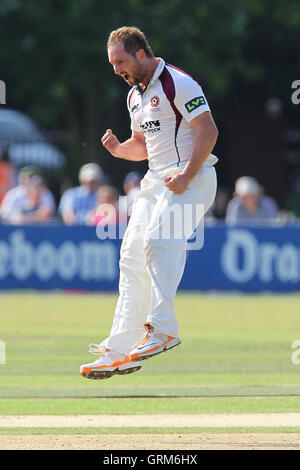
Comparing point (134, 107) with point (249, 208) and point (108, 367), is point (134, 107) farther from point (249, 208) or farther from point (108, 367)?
point (249, 208)

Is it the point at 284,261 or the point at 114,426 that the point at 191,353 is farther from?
the point at 284,261

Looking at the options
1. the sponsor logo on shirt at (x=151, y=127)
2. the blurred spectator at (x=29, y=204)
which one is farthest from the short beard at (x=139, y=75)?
the blurred spectator at (x=29, y=204)

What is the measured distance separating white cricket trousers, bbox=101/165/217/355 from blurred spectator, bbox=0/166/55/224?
1283 centimetres

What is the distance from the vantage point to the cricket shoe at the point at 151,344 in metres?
8.08

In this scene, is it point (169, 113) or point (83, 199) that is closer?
point (169, 113)

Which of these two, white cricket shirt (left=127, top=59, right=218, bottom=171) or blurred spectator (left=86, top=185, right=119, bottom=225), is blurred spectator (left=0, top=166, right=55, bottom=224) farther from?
white cricket shirt (left=127, top=59, right=218, bottom=171)

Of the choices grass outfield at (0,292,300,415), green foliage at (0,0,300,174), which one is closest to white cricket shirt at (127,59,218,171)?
grass outfield at (0,292,300,415)

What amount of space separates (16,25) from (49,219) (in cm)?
1103

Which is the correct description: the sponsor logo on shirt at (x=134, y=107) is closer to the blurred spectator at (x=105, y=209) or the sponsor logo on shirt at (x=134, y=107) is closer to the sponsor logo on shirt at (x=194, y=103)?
the sponsor logo on shirt at (x=194, y=103)

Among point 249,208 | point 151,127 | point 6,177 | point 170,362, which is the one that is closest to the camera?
point 151,127

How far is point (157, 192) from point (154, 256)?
1.46 ft

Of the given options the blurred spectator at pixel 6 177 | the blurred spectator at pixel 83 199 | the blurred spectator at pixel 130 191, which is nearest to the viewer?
the blurred spectator at pixel 83 199

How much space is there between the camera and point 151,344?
319 inches


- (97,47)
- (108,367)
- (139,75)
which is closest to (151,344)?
(108,367)
